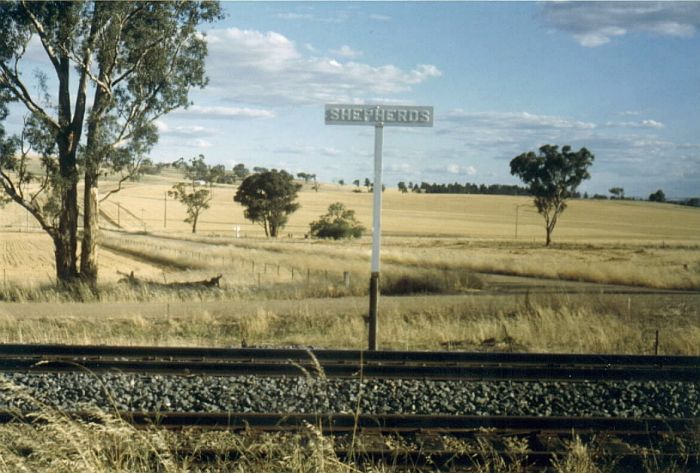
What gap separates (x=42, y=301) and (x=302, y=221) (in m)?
72.0

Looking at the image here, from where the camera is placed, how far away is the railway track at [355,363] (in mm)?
10227

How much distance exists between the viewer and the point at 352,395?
9242 mm

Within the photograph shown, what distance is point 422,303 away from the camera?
20344 mm

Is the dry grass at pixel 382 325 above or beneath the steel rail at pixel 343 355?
beneath

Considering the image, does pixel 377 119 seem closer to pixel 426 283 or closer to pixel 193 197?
pixel 426 283

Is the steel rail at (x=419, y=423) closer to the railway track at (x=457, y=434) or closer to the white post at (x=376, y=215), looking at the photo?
the railway track at (x=457, y=434)

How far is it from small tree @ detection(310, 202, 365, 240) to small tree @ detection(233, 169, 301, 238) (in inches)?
129

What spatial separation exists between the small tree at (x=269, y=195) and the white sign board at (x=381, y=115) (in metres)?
62.1

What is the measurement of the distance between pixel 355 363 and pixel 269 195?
64.0 m

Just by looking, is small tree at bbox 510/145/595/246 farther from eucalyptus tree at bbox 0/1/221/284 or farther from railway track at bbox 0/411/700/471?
railway track at bbox 0/411/700/471

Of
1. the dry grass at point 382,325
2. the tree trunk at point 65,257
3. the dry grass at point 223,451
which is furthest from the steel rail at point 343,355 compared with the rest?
the tree trunk at point 65,257

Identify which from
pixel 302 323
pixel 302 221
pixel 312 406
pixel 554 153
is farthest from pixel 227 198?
pixel 312 406

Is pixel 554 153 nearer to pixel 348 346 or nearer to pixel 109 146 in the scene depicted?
pixel 109 146

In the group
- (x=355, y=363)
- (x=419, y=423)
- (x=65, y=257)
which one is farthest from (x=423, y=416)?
(x=65, y=257)
